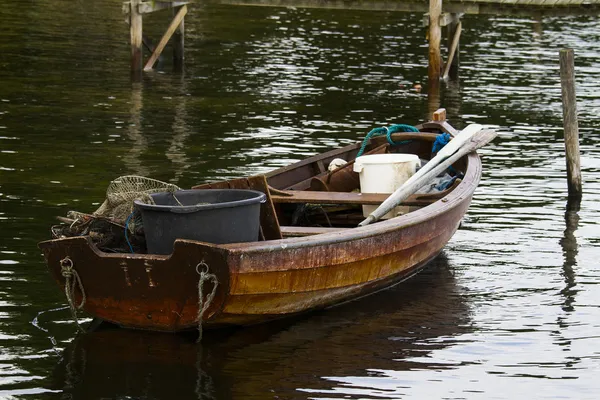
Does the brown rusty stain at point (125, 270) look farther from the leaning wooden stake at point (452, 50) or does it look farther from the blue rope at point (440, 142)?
the leaning wooden stake at point (452, 50)

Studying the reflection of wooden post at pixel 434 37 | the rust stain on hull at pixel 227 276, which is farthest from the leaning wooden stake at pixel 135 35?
the rust stain on hull at pixel 227 276

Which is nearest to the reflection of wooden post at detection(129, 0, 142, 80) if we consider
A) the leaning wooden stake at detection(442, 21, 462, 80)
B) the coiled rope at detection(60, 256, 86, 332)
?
the leaning wooden stake at detection(442, 21, 462, 80)

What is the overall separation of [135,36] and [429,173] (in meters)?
12.3

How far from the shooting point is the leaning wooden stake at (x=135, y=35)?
22.5m

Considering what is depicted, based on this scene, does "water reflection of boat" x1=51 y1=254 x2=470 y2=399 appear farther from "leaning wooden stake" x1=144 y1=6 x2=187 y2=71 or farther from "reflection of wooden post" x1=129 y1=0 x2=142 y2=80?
"leaning wooden stake" x1=144 y1=6 x2=187 y2=71

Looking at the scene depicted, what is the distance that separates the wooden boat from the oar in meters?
0.28

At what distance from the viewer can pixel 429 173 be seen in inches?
454

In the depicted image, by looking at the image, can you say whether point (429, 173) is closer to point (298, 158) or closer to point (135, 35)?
point (298, 158)

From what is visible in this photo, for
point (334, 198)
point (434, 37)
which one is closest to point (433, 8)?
point (434, 37)

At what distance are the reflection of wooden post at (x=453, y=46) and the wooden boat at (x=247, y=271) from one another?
13934 mm

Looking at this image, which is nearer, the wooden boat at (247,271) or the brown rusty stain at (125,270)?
the wooden boat at (247,271)

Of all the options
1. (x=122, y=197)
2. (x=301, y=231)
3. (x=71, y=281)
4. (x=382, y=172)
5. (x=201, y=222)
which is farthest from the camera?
(x=382, y=172)

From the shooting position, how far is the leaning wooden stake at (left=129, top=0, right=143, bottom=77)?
2248 cm

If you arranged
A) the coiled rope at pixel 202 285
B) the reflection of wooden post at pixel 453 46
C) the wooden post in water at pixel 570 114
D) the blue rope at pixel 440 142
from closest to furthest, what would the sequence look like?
the coiled rope at pixel 202 285 → the blue rope at pixel 440 142 → the wooden post in water at pixel 570 114 → the reflection of wooden post at pixel 453 46
